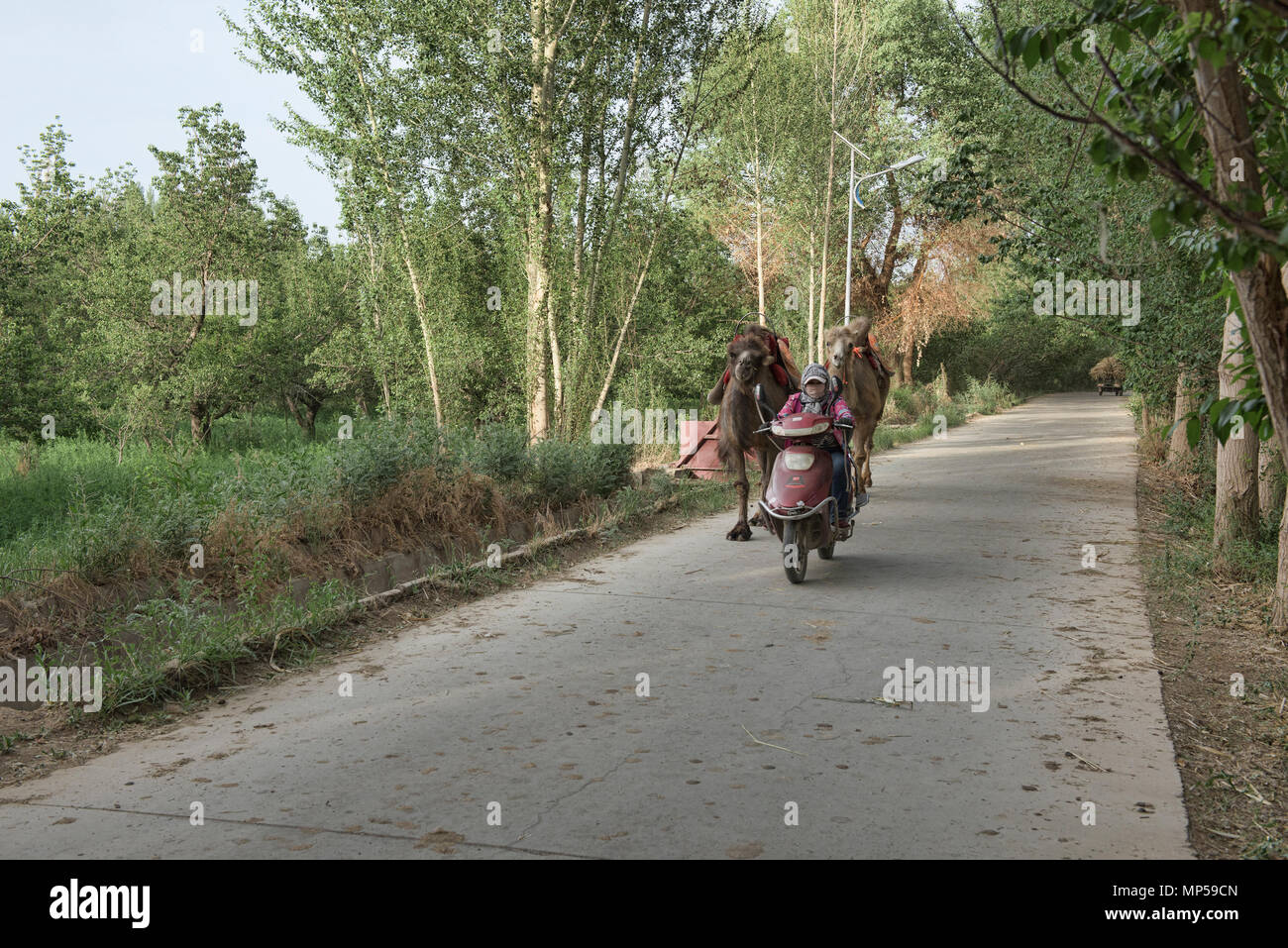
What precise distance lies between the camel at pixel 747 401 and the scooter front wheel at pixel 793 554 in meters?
1.70

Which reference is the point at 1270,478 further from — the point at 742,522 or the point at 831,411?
the point at 742,522

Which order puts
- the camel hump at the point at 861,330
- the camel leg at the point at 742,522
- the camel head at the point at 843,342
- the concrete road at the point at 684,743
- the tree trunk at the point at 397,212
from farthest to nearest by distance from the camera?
the tree trunk at the point at 397,212 < the camel hump at the point at 861,330 < the camel head at the point at 843,342 < the camel leg at the point at 742,522 < the concrete road at the point at 684,743

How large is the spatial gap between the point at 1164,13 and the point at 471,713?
4560 millimetres

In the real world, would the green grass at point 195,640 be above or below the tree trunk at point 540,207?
below

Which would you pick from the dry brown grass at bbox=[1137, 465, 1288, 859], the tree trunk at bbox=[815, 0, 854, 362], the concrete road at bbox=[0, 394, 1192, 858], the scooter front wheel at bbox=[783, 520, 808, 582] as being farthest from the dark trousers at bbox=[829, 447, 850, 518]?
the tree trunk at bbox=[815, 0, 854, 362]

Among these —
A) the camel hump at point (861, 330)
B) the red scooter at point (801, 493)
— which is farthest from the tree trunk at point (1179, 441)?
the red scooter at point (801, 493)

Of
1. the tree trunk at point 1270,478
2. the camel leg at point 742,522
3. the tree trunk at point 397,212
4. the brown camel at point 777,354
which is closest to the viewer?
the tree trunk at point 1270,478

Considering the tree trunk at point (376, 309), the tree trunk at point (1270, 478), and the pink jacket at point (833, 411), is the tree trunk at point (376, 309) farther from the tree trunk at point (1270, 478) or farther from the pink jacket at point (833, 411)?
the tree trunk at point (1270, 478)

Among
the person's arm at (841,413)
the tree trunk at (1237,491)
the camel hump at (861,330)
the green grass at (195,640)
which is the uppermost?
the camel hump at (861,330)

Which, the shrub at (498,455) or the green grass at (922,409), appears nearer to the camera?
the shrub at (498,455)

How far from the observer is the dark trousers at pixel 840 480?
916 centimetres

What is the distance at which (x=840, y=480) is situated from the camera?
9172 millimetres

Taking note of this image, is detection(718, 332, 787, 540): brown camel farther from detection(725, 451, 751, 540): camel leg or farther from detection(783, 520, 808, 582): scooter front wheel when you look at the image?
detection(783, 520, 808, 582): scooter front wheel

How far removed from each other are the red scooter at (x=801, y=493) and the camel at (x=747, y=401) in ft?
4.32
